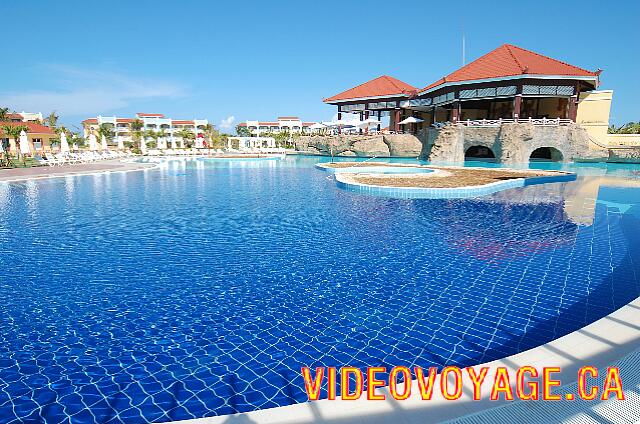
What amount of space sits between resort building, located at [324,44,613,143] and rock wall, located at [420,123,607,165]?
694 millimetres

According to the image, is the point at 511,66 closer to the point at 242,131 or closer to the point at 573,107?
the point at 573,107

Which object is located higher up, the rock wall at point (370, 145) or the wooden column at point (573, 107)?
the wooden column at point (573, 107)

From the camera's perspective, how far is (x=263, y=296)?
4906 millimetres

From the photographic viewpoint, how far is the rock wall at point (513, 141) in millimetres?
23391

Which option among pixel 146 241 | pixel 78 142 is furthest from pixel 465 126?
pixel 78 142

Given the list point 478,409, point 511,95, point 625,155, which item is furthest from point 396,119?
point 478,409

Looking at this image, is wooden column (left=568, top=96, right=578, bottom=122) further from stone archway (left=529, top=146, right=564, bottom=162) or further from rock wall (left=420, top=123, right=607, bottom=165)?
stone archway (left=529, top=146, right=564, bottom=162)

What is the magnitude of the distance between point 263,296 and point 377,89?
123ft

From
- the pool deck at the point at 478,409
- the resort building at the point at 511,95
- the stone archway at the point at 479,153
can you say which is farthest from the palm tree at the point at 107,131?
the pool deck at the point at 478,409

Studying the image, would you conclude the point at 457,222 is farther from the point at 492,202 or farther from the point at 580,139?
the point at 580,139

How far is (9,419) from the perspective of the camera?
107 inches

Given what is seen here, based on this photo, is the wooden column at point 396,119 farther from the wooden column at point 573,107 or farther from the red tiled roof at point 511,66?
the wooden column at point 573,107

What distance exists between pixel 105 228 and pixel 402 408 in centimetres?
820

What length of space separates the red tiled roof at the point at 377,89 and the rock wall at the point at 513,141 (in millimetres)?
12208
